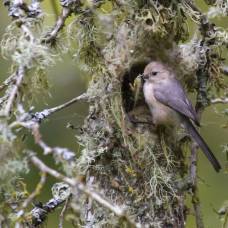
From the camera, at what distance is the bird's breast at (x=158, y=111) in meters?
4.05

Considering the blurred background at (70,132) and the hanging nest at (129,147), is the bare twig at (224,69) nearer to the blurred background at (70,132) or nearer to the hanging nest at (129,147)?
the hanging nest at (129,147)

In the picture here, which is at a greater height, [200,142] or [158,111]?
[158,111]

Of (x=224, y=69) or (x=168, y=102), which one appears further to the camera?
(x=168, y=102)

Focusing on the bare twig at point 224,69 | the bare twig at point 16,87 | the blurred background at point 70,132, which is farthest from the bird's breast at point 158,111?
the bare twig at point 16,87

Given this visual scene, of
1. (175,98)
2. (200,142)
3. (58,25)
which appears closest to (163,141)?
(200,142)

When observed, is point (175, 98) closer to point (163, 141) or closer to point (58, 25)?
point (163, 141)

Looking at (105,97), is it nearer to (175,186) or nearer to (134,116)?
(134,116)

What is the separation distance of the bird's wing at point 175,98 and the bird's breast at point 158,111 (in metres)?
0.03

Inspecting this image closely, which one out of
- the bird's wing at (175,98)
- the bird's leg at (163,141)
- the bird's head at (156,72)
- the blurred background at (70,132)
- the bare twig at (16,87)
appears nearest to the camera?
the bare twig at (16,87)

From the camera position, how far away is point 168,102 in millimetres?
4258

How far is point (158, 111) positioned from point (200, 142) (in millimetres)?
333

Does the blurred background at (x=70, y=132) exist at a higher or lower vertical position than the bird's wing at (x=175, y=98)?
lower

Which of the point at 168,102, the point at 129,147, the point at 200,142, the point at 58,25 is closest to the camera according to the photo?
the point at 58,25

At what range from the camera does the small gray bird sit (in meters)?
4.02
